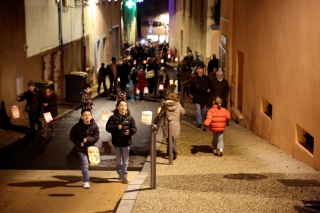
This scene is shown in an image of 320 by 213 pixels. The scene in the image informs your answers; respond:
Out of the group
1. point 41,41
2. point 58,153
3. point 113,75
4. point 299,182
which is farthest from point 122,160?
point 113,75

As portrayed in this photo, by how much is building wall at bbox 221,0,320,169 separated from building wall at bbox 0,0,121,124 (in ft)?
23.4

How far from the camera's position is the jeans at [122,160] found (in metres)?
10.2

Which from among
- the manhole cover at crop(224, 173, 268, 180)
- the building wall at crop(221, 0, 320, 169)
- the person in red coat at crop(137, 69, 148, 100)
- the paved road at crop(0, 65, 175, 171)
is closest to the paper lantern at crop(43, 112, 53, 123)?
the paved road at crop(0, 65, 175, 171)

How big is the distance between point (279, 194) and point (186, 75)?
13.7 meters

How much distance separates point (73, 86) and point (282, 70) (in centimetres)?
1299

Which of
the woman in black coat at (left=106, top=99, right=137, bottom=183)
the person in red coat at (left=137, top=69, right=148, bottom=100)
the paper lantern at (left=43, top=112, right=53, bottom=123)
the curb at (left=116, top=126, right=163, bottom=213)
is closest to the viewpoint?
the curb at (left=116, top=126, right=163, bottom=213)

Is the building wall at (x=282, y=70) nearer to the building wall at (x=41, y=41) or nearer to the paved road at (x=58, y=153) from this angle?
the paved road at (x=58, y=153)

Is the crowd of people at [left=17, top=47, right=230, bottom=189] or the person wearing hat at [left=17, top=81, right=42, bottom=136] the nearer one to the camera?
the crowd of people at [left=17, top=47, right=230, bottom=189]

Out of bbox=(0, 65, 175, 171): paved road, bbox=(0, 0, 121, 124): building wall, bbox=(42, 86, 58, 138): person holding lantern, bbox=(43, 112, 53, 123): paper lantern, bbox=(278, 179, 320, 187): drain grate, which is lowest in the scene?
bbox=(0, 65, 175, 171): paved road

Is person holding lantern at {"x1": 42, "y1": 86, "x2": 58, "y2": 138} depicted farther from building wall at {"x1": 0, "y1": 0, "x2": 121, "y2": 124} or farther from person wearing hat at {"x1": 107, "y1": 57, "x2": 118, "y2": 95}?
person wearing hat at {"x1": 107, "y1": 57, "x2": 118, "y2": 95}

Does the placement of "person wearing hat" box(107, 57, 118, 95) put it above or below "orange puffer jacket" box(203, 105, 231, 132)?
below

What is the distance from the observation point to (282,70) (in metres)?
12.3

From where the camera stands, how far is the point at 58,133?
16.2m

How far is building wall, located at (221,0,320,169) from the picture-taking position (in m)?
10.3
